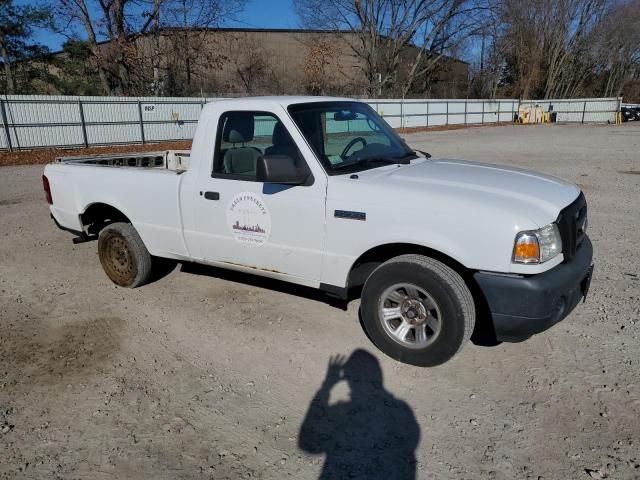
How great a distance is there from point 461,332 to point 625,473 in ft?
3.74

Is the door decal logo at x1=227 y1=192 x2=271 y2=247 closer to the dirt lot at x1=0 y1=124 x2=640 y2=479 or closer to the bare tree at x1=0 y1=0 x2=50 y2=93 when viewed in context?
the dirt lot at x1=0 y1=124 x2=640 y2=479

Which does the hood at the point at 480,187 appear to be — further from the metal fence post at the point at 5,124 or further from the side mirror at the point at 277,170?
the metal fence post at the point at 5,124

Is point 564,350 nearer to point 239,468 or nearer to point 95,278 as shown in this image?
point 239,468

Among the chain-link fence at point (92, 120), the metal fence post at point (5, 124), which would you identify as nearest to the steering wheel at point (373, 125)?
the chain-link fence at point (92, 120)

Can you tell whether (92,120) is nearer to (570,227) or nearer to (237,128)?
(237,128)

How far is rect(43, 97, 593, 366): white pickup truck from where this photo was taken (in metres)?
3.11

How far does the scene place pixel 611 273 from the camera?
5.16 meters

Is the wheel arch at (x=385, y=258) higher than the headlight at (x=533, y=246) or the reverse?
the reverse

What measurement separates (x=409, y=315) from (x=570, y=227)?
1265 millimetres

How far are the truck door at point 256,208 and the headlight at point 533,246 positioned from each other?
138 cm

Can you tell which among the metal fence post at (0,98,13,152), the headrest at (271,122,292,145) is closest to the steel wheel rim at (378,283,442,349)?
the headrest at (271,122,292,145)

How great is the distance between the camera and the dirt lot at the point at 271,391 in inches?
104

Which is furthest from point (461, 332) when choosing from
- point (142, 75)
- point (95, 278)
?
point (142, 75)

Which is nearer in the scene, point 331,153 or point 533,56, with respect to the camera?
point 331,153
